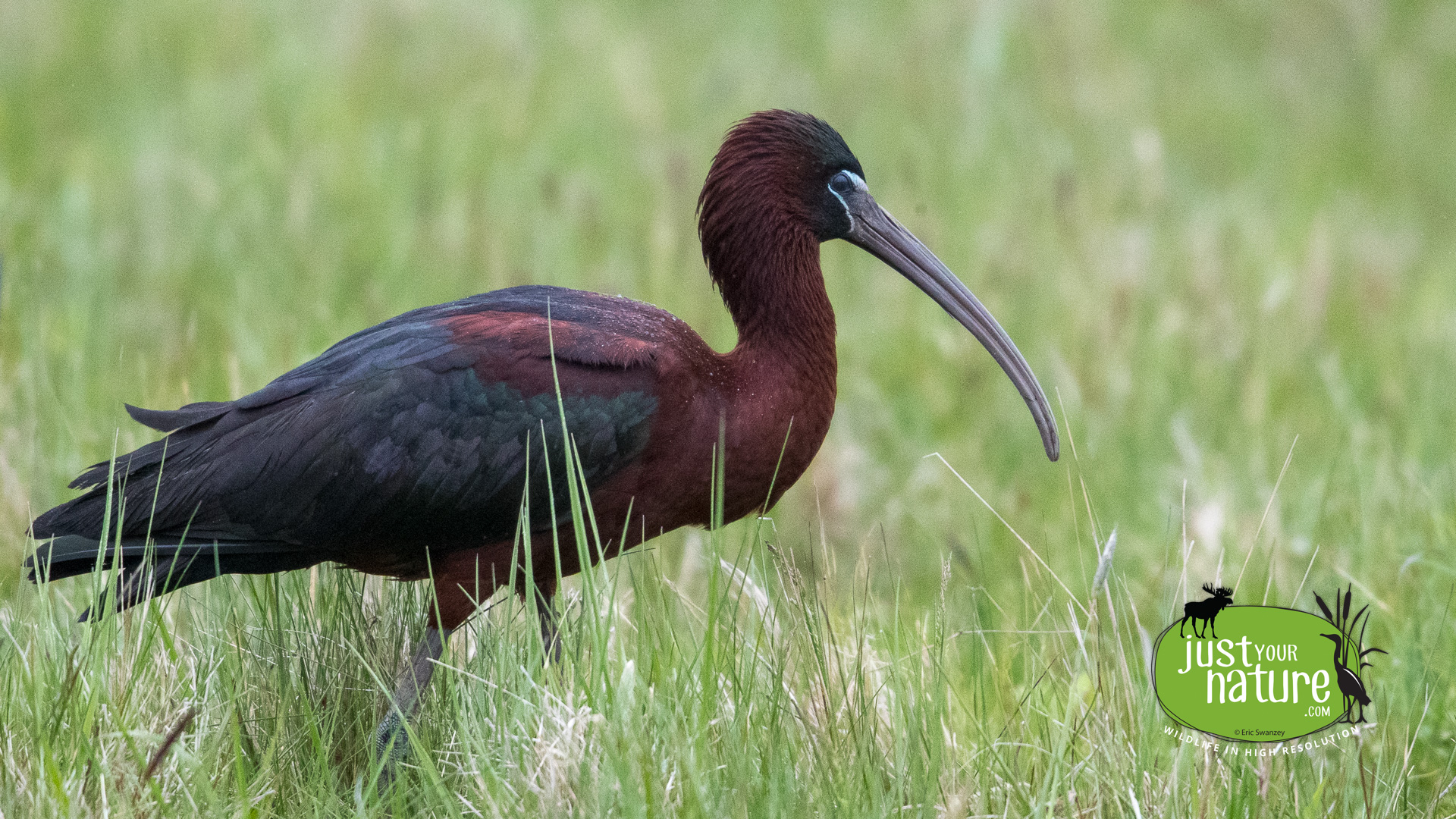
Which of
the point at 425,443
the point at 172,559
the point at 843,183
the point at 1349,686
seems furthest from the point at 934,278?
the point at 172,559

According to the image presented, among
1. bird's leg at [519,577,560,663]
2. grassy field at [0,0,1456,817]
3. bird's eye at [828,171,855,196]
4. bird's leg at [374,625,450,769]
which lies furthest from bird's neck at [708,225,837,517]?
bird's leg at [374,625,450,769]

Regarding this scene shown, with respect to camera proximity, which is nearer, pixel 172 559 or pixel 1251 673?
pixel 1251 673

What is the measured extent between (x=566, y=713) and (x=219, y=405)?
1.42 metres

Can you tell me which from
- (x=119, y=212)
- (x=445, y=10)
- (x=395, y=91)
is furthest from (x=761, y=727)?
(x=445, y=10)

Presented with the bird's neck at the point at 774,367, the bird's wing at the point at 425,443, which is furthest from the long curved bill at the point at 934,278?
the bird's wing at the point at 425,443

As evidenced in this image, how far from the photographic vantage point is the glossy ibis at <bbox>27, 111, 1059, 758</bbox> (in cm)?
354

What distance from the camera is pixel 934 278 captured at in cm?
414

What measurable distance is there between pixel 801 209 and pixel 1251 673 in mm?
1572

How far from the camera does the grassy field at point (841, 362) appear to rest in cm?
297

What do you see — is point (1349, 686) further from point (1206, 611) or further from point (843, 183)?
point (843, 183)

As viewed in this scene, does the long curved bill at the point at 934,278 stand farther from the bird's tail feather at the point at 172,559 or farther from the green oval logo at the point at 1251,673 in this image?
the bird's tail feather at the point at 172,559

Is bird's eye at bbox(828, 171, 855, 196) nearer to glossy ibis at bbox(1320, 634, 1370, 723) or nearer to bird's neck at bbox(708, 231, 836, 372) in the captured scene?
bird's neck at bbox(708, 231, 836, 372)

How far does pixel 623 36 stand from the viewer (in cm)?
1012

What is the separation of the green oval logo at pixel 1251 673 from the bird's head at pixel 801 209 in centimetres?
73
